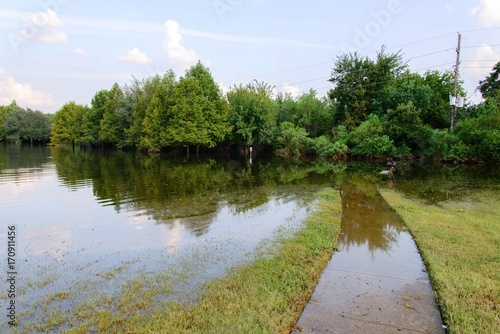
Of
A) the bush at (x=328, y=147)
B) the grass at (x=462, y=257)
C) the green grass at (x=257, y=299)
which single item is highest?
the bush at (x=328, y=147)

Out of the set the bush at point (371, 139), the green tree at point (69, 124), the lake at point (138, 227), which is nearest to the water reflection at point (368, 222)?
the lake at point (138, 227)

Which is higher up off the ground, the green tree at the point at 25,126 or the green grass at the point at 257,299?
the green tree at the point at 25,126

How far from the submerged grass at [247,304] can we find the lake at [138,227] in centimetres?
40

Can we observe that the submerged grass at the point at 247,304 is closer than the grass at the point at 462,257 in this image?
Yes

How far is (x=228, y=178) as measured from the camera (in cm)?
2238

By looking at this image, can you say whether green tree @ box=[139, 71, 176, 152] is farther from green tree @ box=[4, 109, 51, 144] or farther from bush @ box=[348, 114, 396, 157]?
green tree @ box=[4, 109, 51, 144]

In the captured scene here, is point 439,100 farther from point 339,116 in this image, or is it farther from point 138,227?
point 138,227

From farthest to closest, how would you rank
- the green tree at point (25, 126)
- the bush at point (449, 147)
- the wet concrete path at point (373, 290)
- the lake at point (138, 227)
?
1. the green tree at point (25, 126)
2. the bush at point (449, 147)
3. the lake at point (138, 227)
4. the wet concrete path at point (373, 290)

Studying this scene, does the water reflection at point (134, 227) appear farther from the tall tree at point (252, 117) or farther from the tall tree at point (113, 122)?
the tall tree at point (113, 122)

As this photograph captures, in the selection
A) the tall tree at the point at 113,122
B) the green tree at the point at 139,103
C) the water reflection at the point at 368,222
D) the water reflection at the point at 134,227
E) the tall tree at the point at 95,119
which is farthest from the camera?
the tall tree at the point at 95,119

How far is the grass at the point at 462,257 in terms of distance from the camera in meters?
4.96

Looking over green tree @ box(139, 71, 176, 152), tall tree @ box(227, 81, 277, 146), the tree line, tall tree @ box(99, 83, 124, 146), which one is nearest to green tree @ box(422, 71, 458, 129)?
the tree line

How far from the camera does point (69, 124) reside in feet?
250

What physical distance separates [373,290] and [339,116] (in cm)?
3960
